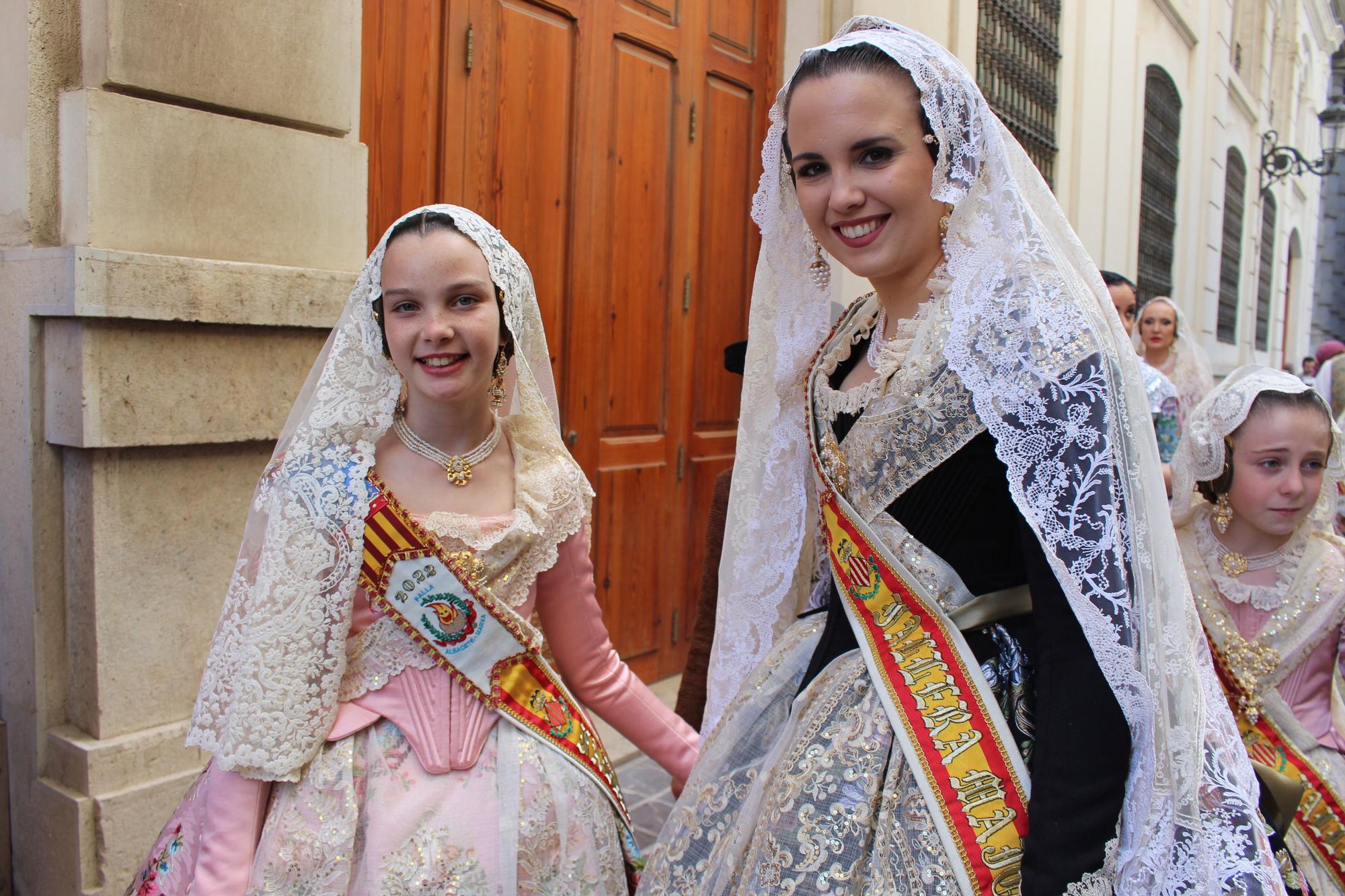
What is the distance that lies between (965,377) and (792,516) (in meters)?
0.54

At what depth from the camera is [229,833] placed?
1671 mm

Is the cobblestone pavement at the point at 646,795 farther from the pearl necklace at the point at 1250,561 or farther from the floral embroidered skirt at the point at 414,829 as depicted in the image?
the pearl necklace at the point at 1250,561

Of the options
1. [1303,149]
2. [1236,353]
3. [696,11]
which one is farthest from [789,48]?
[1303,149]

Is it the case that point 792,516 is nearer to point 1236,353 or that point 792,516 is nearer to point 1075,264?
point 1075,264

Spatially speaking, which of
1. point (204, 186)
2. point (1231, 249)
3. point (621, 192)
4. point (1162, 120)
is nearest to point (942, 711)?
point (204, 186)

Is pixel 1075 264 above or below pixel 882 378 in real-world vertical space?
above

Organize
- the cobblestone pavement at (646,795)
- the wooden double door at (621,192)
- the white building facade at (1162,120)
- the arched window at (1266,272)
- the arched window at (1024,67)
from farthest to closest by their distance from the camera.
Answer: the arched window at (1266,272), the white building facade at (1162,120), the arched window at (1024,67), the cobblestone pavement at (646,795), the wooden double door at (621,192)

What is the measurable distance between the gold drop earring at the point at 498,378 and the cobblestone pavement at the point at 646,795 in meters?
2.03

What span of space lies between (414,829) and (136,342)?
142 centimetres

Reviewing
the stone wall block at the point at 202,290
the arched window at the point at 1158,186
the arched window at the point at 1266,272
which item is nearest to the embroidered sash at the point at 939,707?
the stone wall block at the point at 202,290

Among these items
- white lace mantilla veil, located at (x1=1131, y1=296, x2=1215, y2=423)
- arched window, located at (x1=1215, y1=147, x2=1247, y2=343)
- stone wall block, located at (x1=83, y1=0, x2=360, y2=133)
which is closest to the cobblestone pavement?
stone wall block, located at (x1=83, y1=0, x2=360, y2=133)

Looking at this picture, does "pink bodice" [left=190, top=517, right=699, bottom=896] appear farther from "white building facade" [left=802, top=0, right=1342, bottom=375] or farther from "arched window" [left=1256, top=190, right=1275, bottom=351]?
"arched window" [left=1256, top=190, right=1275, bottom=351]

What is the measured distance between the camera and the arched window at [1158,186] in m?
10.1

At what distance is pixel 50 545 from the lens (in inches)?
99.3
